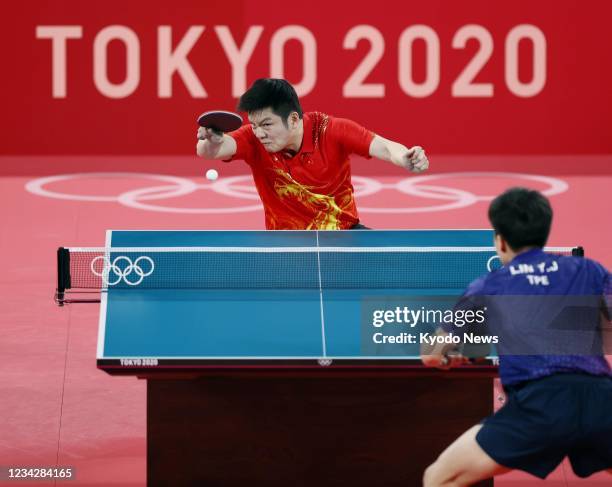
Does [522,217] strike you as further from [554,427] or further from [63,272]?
[63,272]

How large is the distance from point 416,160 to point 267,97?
79cm

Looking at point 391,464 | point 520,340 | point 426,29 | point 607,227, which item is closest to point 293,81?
point 426,29

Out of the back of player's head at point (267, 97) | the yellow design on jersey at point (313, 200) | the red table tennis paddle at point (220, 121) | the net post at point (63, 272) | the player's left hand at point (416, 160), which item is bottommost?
the net post at point (63, 272)

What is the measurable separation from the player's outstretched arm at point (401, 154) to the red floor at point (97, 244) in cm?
154

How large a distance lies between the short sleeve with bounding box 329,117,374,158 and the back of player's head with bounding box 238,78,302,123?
41 cm

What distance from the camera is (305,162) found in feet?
21.7

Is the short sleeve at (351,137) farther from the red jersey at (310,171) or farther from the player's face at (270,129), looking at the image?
the player's face at (270,129)

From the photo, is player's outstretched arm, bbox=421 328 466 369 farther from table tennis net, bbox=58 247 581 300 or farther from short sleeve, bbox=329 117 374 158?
short sleeve, bbox=329 117 374 158

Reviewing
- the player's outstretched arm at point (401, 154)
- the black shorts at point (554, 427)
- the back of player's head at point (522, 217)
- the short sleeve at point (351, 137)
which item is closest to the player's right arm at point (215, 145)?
the short sleeve at point (351, 137)

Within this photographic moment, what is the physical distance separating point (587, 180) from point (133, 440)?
830 centimetres

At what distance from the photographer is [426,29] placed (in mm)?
14305

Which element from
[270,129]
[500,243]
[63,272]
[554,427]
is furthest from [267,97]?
[554,427]

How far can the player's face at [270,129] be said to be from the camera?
20.7 ft

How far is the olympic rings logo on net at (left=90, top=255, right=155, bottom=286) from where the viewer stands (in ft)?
17.8
